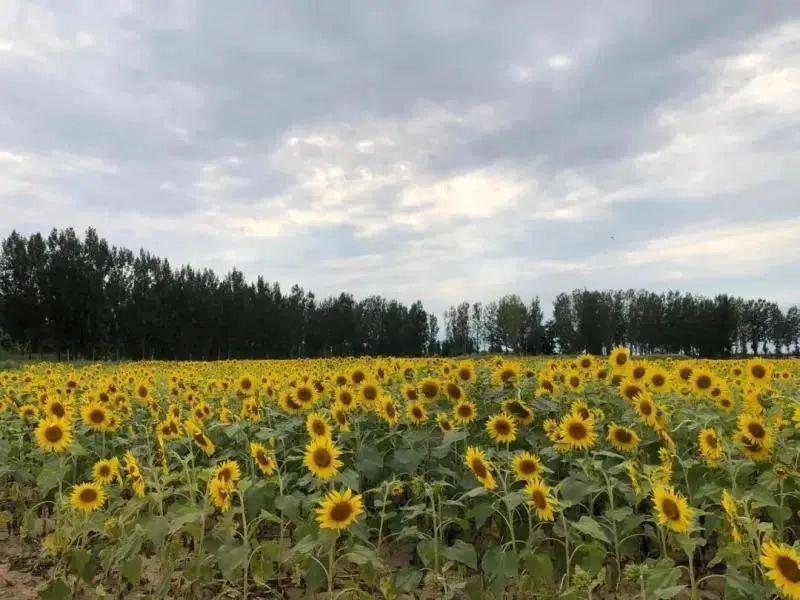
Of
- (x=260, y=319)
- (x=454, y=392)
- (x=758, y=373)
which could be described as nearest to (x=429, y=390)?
(x=454, y=392)

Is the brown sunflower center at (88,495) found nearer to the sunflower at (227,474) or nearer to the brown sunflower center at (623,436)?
the sunflower at (227,474)

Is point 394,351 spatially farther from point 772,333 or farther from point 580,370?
point 580,370

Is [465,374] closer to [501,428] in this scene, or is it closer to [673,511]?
[501,428]

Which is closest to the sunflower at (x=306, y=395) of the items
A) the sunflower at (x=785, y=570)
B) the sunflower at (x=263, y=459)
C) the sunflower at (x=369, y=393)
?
the sunflower at (x=369, y=393)

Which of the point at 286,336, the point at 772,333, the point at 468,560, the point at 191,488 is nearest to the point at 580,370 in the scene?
the point at 468,560

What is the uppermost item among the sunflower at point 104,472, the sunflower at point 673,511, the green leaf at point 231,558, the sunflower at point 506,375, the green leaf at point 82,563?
the sunflower at point 506,375

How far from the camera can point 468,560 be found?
10.9 feet

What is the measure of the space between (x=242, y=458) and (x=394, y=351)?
8181 cm

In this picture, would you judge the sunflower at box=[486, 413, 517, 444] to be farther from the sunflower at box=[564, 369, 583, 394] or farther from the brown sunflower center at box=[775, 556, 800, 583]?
the brown sunflower center at box=[775, 556, 800, 583]

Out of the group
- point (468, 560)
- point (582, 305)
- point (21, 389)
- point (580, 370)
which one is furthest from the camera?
point (582, 305)

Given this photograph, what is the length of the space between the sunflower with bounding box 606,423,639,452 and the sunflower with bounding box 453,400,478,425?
0.97 m

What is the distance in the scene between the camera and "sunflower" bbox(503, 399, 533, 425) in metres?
4.42

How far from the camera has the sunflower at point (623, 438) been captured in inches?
156

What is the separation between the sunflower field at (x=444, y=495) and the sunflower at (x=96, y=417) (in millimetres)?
12
